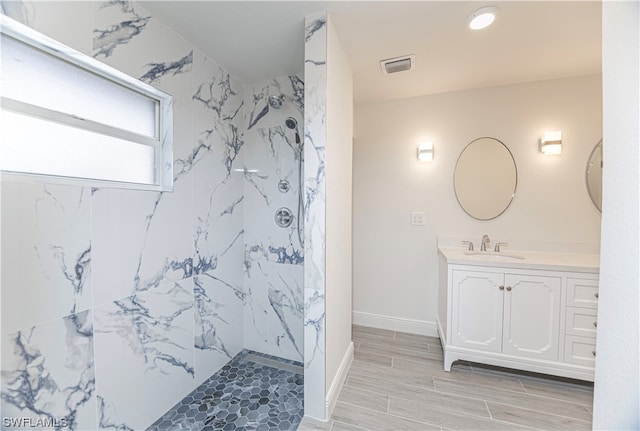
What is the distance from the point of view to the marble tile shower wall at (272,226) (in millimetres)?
2246

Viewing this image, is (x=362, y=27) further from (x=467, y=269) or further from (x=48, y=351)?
(x=48, y=351)

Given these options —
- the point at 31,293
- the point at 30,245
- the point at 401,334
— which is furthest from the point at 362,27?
the point at 401,334

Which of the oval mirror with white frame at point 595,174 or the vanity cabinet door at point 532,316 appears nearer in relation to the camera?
the vanity cabinet door at point 532,316

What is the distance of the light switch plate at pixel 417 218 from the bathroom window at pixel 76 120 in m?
2.25

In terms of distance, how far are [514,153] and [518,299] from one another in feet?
4.45

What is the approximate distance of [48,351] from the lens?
43.2 inches

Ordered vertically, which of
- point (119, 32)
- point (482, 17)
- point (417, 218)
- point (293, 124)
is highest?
point (482, 17)

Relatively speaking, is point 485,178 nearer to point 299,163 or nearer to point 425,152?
point 425,152

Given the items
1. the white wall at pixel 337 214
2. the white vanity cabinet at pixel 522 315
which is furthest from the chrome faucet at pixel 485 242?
the white wall at pixel 337 214

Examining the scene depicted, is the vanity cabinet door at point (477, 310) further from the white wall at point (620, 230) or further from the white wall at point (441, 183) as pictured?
the white wall at point (620, 230)

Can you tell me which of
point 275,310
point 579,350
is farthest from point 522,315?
point 275,310

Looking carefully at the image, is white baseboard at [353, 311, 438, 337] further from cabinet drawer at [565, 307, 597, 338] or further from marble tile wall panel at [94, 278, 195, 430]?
marble tile wall panel at [94, 278, 195, 430]

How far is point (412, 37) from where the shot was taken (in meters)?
1.73

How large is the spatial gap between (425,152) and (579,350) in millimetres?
1968
